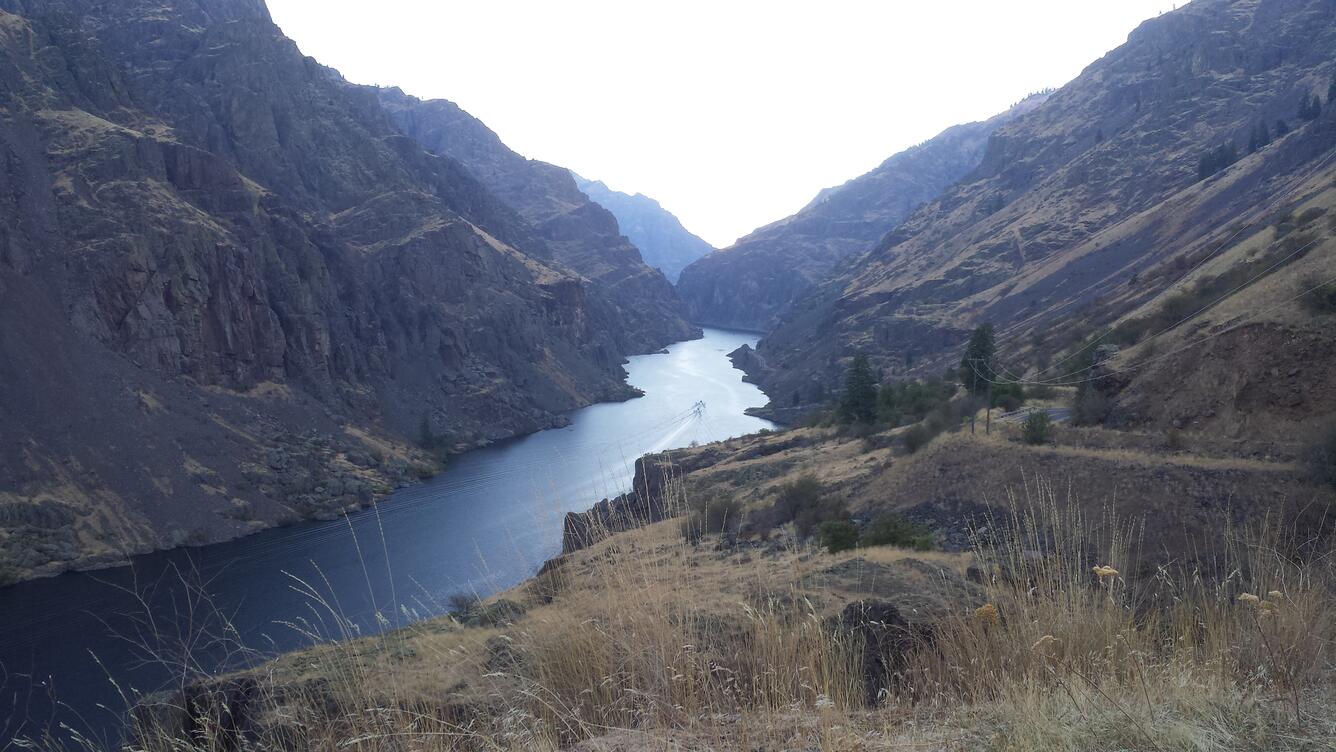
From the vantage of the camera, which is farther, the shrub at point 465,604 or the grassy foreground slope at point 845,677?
the shrub at point 465,604

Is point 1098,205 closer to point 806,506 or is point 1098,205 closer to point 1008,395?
point 1008,395

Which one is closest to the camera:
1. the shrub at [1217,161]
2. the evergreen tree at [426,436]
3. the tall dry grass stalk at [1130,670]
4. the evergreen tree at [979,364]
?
the tall dry grass stalk at [1130,670]

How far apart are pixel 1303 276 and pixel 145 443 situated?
56.9 meters

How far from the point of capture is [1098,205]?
3204 inches

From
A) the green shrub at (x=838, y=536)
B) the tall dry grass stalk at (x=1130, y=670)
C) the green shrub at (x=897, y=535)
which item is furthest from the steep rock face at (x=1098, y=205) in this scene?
the tall dry grass stalk at (x=1130, y=670)

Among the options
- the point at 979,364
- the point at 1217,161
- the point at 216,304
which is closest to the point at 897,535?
the point at 979,364

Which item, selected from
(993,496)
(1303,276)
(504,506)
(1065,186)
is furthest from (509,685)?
(1065,186)

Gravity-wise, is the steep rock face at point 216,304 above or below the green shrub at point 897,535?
above

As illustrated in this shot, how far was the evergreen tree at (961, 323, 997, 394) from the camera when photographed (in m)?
33.0

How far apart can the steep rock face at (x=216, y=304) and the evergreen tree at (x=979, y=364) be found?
37.7 m

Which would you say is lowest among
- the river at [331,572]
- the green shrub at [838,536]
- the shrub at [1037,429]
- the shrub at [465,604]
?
the river at [331,572]

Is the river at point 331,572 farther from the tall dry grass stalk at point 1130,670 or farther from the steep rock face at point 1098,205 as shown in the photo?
the steep rock face at point 1098,205

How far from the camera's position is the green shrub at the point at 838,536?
64.0ft

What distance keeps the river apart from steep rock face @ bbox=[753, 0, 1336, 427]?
74.5 ft
